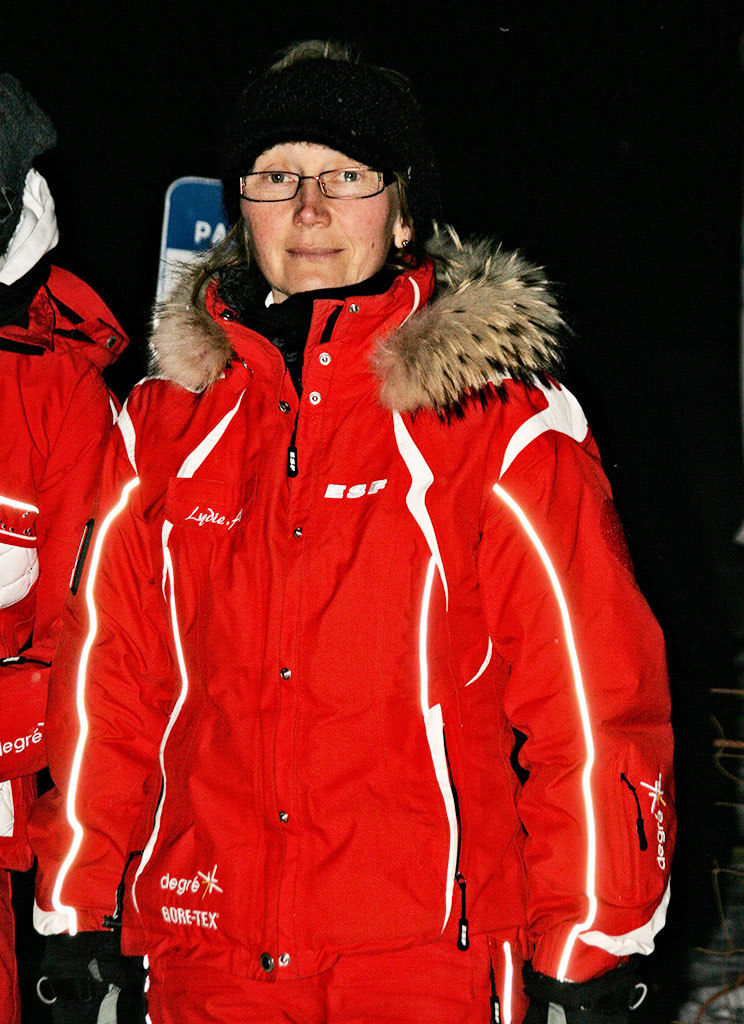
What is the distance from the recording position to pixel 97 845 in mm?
1794

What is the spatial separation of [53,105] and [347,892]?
2.15 meters

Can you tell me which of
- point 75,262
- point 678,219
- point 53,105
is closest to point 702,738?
point 678,219

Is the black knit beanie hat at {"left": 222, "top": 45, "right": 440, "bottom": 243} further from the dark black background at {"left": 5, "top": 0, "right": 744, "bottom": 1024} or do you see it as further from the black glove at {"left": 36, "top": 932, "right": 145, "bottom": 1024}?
the black glove at {"left": 36, "top": 932, "right": 145, "bottom": 1024}

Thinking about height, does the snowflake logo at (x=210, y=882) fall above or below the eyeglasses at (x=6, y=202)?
below

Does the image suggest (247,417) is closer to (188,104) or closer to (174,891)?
(174,891)

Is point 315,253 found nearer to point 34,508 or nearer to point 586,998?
point 34,508

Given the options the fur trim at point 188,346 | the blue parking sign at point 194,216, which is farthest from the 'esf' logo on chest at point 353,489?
the blue parking sign at point 194,216

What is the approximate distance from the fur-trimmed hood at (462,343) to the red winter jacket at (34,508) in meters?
0.42

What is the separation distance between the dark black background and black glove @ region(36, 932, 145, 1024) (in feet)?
4.63

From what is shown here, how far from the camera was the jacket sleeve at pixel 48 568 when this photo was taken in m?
2.12

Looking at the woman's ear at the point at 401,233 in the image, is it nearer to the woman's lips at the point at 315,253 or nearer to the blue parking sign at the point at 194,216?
the woman's lips at the point at 315,253

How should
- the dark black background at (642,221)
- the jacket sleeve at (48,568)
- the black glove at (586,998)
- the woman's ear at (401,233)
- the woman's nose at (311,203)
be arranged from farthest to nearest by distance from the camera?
the dark black background at (642,221), the jacket sleeve at (48,568), the woman's ear at (401,233), the woman's nose at (311,203), the black glove at (586,998)

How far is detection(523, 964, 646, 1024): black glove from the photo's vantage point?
1.52 meters

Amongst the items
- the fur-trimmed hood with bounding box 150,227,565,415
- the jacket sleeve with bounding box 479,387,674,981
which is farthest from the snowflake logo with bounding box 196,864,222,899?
the fur-trimmed hood with bounding box 150,227,565,415
